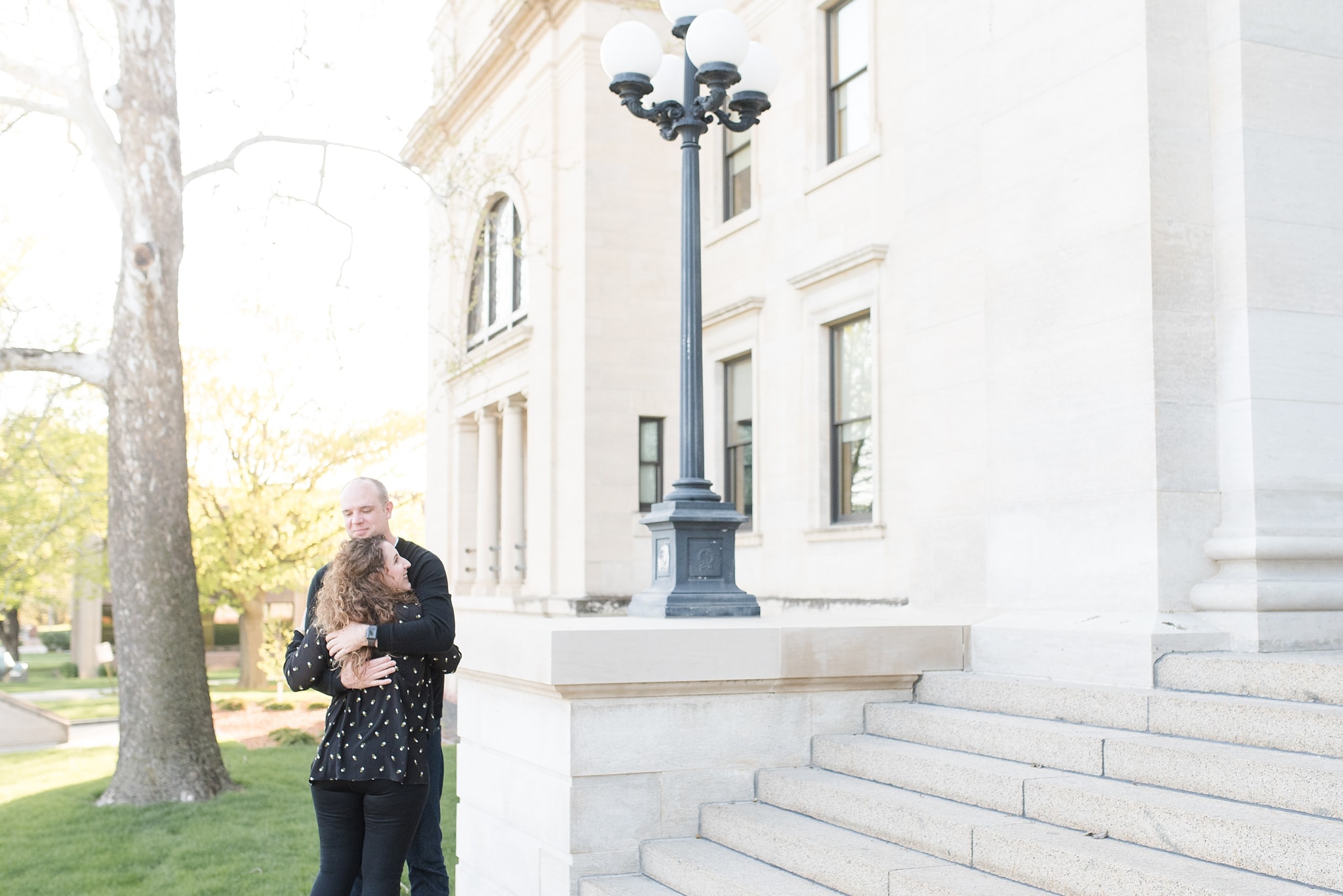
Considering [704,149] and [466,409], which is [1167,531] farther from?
[466,409]

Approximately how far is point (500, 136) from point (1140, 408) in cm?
1967

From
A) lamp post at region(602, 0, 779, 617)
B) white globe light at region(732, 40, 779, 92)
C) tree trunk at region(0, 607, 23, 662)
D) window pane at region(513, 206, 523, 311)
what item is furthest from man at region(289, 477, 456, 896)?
tree trunk at region(0, 607, 23, 662)

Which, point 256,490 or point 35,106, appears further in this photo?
point 256,490

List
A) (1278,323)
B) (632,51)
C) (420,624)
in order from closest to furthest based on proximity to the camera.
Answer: (420,624) → (1278,323) → (632,51)

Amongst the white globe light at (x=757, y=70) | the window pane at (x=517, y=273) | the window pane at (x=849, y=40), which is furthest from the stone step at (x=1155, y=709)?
the window pane at (x=517, y=273)

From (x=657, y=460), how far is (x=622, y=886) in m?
14.8

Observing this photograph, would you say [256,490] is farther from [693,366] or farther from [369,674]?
[369,674]

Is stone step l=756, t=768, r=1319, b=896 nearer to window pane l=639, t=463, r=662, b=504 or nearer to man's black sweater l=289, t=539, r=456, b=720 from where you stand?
man's black sweater l=289, t=539, r=456, b=720

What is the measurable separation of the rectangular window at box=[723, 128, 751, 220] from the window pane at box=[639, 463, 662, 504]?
4.52 meters

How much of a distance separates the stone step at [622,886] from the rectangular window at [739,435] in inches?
441

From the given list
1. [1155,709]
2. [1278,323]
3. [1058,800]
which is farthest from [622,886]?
[1278,323]

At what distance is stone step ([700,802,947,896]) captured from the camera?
502 centimetres

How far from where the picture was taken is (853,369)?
1491cm

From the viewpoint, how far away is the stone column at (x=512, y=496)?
23688 millimetres
